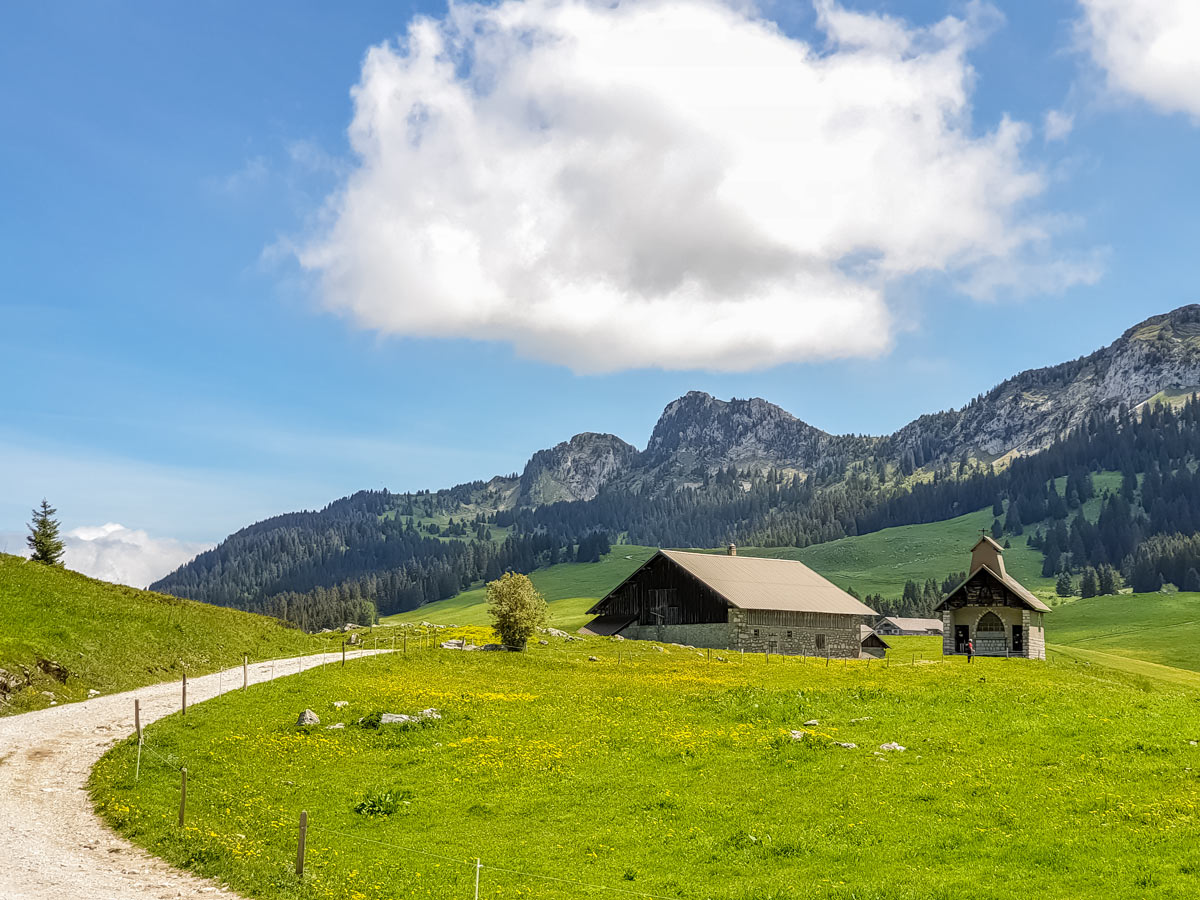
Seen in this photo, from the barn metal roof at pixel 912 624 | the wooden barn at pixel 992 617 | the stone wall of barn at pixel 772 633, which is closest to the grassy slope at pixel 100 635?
the stone wall of barn at pixel 772 633

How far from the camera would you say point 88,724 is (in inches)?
1486

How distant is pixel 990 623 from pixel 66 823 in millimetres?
88779

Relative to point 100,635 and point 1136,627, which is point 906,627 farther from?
point 100,635

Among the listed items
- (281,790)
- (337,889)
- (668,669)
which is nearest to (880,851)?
(337,889)

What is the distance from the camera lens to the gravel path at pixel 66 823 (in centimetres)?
2044

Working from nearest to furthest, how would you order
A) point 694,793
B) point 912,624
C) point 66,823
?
point 66,823, point 694,793, point 912,624

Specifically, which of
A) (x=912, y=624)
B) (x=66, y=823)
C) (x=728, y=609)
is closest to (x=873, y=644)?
(x=728, y=609)

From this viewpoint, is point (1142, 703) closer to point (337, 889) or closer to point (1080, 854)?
point (1080, 854)

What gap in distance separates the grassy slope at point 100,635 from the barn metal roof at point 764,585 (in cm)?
4431

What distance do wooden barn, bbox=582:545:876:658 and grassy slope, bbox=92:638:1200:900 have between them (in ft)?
154

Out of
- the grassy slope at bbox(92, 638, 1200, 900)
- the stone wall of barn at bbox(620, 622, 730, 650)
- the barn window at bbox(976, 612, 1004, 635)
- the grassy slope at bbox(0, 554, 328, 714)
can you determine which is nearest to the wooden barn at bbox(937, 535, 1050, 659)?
the barn window at bbox(976, 612, 1004, 635)

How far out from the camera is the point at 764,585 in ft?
336

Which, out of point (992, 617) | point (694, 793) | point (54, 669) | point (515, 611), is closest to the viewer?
point (694, 793)

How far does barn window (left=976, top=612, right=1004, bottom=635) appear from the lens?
9369 centimetres
